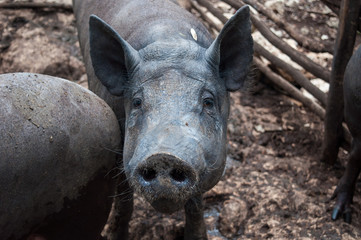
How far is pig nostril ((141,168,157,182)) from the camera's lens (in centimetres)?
267

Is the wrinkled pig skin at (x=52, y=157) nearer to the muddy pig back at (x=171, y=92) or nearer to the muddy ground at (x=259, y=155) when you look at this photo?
the muddy pig back at (x=171, y=92)

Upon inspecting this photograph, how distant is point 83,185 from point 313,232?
1958mm

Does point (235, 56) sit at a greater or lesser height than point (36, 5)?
greater

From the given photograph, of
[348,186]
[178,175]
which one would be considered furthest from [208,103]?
[348,186]

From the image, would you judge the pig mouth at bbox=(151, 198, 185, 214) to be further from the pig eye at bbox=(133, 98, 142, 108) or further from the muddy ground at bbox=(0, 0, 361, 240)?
the muddy ground at bbox=(0, 0, 361, 240)

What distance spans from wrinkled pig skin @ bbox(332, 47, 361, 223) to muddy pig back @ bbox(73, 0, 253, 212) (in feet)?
3.26

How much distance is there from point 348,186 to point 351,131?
495 millimetres

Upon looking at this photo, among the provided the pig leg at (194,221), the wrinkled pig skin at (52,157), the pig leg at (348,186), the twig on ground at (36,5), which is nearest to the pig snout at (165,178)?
the wrinkled pig skin at (52,157)

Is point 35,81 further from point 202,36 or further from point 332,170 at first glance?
point 332,170

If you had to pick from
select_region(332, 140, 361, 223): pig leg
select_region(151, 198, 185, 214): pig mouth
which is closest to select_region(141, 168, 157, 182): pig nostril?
select_region(151, 198, 185, 214): pig mouth

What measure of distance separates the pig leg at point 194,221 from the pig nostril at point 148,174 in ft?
3.74

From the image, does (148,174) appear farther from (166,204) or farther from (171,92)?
(171,92)

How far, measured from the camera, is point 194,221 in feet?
12.7

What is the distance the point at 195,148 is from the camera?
9.02ft
